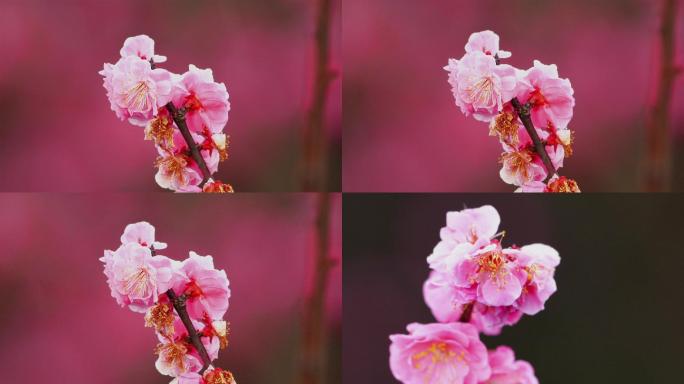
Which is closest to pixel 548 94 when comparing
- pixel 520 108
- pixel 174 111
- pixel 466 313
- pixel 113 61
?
pixel 520 108

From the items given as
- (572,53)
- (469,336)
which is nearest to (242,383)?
(469,336)

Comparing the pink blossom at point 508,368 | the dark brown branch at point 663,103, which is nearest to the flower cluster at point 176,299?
the pink blossom at point 508,368

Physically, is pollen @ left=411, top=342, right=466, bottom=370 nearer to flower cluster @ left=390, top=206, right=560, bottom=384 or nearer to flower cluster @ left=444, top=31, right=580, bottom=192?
flower cluster @ left=390, top=206, right=560, bottom=384

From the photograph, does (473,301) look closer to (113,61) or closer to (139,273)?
(139,273)

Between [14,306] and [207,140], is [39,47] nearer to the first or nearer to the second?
[207,140]

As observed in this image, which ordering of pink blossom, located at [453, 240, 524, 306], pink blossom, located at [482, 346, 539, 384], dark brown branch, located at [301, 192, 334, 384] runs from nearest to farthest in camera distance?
pink blossom, located at [453, 240, 524, 306]
pink blossom, located at [482, 346, 539, 384]
dark brown branch, located at [301, 192, 334, 384]

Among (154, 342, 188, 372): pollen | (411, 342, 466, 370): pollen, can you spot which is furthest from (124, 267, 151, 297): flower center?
(411, 342, 466, 370): pollen
